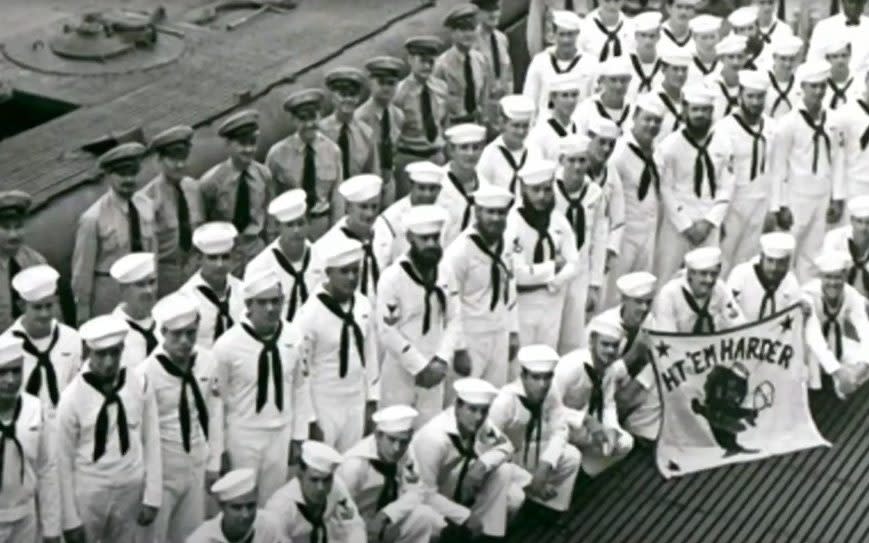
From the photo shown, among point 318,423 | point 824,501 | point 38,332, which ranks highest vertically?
point 38,332

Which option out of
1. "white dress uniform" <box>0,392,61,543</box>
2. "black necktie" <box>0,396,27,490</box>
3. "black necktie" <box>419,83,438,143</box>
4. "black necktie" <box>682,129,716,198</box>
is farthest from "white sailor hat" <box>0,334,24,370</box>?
"black necktie" <box>682,129,716,198</box>

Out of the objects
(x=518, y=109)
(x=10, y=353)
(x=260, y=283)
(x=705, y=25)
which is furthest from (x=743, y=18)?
(x=10, y=353)

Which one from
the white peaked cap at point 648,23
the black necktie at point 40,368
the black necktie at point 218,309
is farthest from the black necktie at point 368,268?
the white peaked cap at point 648,23

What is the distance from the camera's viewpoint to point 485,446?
6895 millimetres

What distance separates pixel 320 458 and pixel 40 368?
132cm

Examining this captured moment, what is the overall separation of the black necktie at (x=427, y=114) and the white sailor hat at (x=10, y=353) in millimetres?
3919

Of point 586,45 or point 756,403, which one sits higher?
point 586,45

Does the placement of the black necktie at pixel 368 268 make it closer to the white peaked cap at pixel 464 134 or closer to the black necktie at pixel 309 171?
the black necktie at pixel 309 171

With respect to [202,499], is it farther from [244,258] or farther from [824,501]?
[824,501]

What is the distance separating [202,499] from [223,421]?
417mm

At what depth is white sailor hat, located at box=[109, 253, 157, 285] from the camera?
21.3 ft

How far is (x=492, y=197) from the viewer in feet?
24.1

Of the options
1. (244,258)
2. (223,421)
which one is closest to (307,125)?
(244,258)

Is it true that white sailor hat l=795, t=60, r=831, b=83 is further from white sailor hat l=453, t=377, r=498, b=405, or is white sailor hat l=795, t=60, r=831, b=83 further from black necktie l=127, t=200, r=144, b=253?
black necktie l=127, t=200, r=144, b=253
